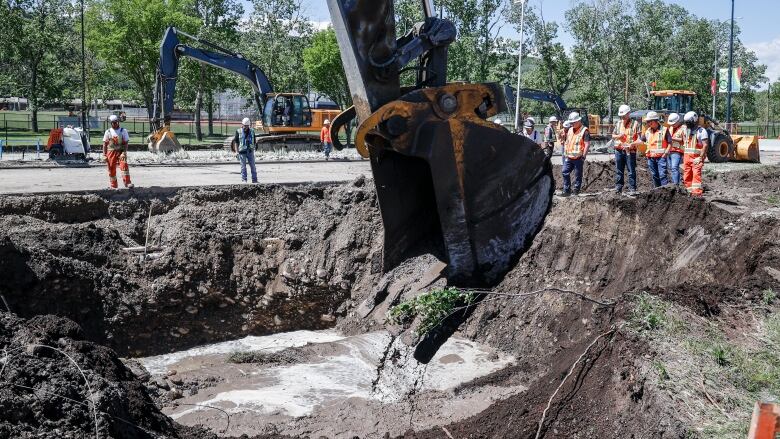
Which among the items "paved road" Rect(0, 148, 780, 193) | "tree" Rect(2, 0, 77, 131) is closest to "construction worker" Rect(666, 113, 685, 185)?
"paved road" Rect(0, 148, 780, 193)

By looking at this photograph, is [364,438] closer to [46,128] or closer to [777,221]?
[777,221]

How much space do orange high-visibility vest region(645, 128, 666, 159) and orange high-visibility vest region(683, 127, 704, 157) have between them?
393 mm

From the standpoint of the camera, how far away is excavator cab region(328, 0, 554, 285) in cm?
743

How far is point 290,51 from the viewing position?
44.1m

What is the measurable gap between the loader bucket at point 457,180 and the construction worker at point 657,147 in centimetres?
383

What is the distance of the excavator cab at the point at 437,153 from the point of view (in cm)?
743

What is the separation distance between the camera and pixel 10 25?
3825 cm

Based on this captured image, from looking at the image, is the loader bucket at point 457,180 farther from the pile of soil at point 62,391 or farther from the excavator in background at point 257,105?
the excavator in background at point 257,105

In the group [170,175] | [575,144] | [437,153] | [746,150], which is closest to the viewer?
[437,153]

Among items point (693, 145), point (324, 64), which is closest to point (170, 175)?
point (693, 145)

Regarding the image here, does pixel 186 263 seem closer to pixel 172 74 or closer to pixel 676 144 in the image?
pixel 676 144

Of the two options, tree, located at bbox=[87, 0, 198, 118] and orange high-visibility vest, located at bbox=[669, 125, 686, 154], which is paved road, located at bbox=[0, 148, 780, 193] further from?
tree, located at bbox=[87, 0, 198, 118]

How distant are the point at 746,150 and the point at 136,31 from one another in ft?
91.5

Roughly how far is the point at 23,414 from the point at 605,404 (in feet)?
11.8
